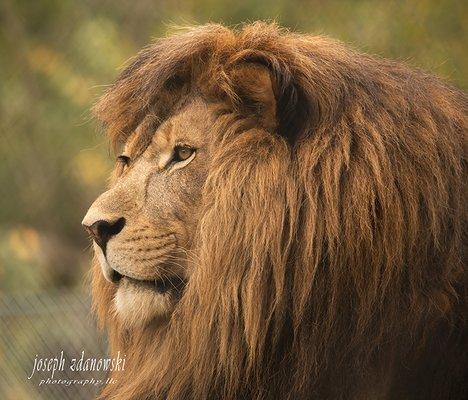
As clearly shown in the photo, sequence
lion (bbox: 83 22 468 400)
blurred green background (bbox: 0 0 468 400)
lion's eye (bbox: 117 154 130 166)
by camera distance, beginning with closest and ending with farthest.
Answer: lion (bbox: 83 22 468 400)
lion's eye (bbox: 117 154 130 166)
blurred green background (bbox: 0 0 468 400)

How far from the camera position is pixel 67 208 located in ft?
24.8

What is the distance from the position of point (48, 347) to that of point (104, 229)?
1.54m

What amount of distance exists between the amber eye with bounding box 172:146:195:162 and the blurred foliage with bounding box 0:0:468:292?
320cm

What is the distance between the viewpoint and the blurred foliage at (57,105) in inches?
238

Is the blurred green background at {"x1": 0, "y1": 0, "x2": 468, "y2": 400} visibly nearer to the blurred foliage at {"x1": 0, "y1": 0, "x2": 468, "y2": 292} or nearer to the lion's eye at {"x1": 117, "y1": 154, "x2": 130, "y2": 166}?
the blurred foliage at {"x1": 0, "y1": 0, "x2": 468, "y2": 292}

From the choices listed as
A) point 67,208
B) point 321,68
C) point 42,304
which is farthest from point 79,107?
point 321,68

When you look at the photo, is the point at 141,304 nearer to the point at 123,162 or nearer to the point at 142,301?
the point at 142,301

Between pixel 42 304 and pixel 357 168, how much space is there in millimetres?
2191

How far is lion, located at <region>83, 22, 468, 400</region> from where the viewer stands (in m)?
2.28

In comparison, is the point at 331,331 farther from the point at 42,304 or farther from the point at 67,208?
the point at 67,208

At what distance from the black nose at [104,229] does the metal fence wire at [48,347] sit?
102 cm

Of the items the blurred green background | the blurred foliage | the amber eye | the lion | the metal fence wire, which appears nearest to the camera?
the lion

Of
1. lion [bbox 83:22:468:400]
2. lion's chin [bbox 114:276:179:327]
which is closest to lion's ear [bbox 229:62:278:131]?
lion [bbox 83:22:468:400]

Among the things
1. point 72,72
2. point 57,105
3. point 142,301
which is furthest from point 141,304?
point 57,105
